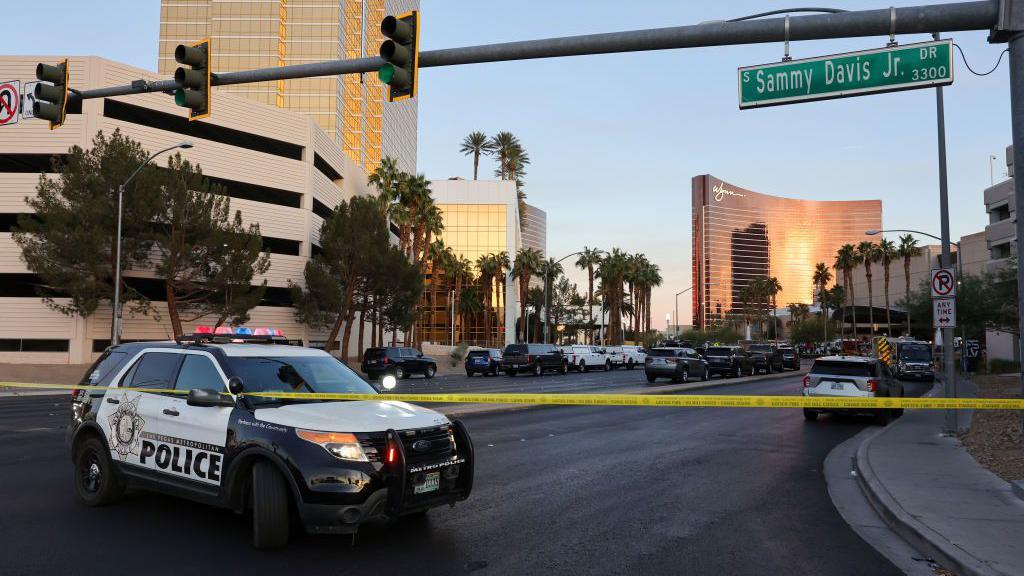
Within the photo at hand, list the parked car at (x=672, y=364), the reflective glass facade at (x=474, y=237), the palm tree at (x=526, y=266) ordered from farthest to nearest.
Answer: the reflective glass facade at (x=474, y=237) < the palm tree at (x=526, y=266) < the parked car at (x=672, y=364)

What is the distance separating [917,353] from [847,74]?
34.7 meters

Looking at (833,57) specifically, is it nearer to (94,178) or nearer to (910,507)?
(910,507)

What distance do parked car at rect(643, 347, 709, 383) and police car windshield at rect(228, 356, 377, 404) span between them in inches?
1026

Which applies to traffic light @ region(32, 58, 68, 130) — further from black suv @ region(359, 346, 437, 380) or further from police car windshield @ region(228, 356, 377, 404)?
black suv @ region(359, 346, 437, 380)

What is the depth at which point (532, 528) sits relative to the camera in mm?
6742

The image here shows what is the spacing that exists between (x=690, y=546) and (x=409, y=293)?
46154mm

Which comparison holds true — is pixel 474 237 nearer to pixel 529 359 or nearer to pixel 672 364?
pixel 529 359

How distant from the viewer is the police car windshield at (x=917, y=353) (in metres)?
37.3

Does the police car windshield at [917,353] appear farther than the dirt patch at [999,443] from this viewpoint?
Yes

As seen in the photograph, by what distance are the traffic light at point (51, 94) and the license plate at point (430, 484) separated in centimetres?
908

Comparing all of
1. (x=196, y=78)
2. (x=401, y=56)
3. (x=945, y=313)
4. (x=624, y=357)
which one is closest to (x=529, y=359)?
(x=624, y=357)

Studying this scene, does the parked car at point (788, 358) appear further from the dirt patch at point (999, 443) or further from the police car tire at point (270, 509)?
the police car tire at point (270, 509)

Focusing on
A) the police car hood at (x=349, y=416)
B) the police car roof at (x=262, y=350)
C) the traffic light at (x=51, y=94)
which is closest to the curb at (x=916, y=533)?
the police car hood at (x=349, y=416)

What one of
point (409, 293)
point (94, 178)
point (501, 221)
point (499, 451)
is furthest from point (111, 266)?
point (501, 221)
